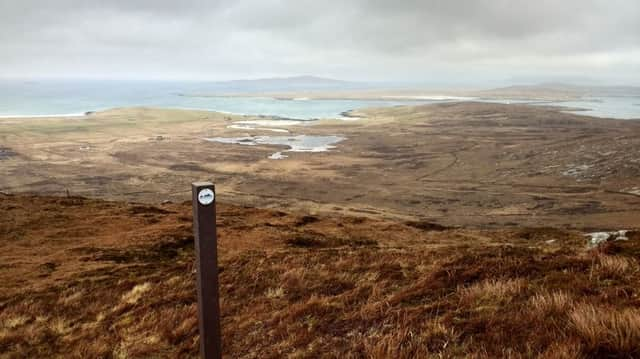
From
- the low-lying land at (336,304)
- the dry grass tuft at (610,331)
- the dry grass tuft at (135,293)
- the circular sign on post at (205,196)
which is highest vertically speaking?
the circular sign on post at (205,196)

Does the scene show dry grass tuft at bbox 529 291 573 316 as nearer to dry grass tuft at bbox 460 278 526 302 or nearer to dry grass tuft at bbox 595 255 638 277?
dry grass tuft at bbox 460 278 526 302

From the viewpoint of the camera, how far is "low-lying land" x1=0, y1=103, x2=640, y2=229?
1593 inches

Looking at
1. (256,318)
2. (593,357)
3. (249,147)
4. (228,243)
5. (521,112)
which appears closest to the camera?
(593,357)

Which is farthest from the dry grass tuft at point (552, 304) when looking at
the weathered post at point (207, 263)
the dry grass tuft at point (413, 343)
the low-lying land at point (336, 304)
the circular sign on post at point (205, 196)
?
the circular sign on post at point (205, 196)

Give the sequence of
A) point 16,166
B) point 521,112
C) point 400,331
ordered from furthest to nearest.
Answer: point 521,112
point 16,166
point 400,331

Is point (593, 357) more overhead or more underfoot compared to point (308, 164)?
more overhead

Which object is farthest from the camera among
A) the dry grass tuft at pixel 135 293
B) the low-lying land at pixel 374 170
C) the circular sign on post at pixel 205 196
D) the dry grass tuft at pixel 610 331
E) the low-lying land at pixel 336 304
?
the low-lying land at pixel 374 170

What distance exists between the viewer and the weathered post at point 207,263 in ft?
14.7

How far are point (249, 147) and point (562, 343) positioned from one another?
70646mm

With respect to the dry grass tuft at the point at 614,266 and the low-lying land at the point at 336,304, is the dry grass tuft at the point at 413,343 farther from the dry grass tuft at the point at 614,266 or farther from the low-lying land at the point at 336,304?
the dry grass tuft at the point at 614,266

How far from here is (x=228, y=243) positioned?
1745 cm

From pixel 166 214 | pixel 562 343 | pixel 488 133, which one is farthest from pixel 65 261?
pixel 488 133

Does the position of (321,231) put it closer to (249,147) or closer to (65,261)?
(65,261)

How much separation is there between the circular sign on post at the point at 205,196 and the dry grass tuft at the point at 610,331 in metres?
3.42
